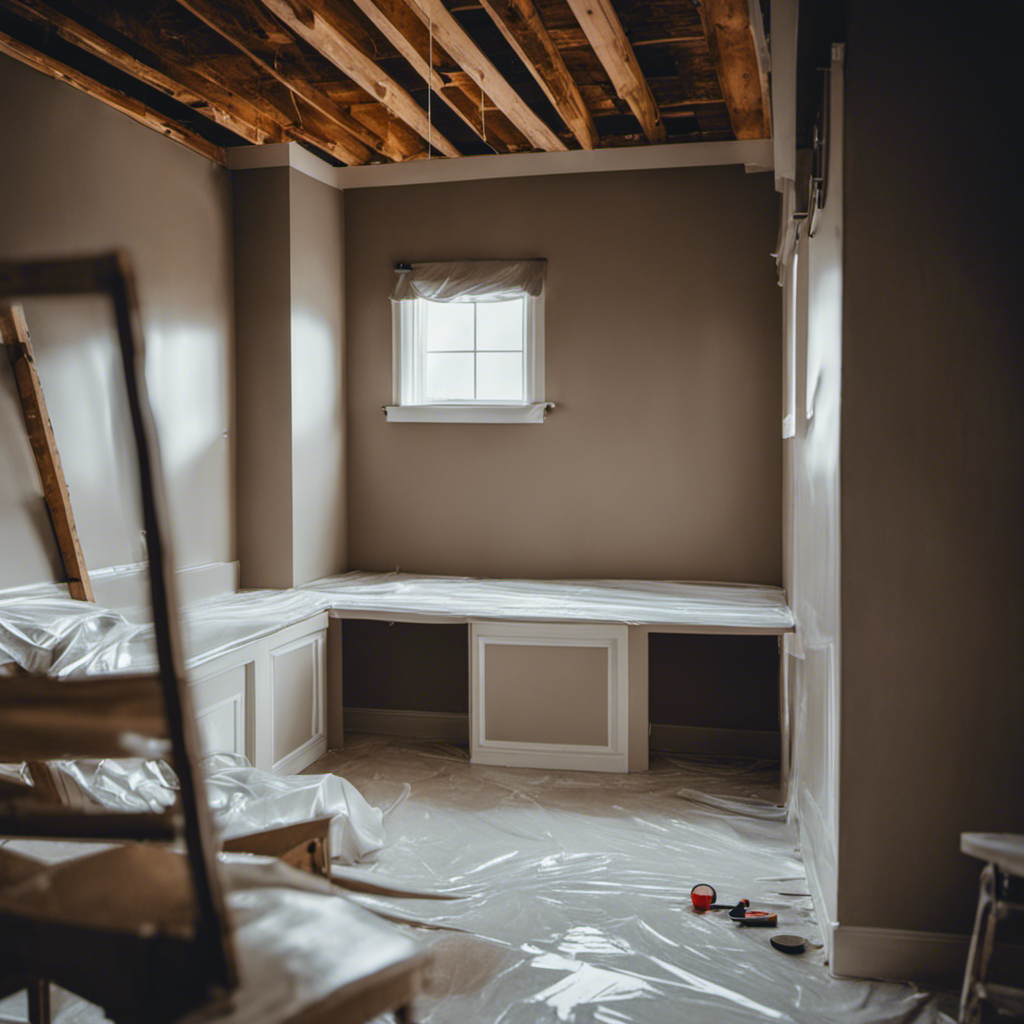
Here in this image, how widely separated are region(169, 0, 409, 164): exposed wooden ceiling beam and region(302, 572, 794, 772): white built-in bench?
2.22m

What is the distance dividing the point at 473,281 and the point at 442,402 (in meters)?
0.64

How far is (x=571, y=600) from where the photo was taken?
13.3ft

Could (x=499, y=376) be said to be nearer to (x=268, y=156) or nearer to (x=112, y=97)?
(x=268, y=156)

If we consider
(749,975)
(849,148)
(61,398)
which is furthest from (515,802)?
(849,148)

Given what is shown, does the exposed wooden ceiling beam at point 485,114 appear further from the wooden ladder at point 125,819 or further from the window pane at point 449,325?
the wooden ladder at point 125,819

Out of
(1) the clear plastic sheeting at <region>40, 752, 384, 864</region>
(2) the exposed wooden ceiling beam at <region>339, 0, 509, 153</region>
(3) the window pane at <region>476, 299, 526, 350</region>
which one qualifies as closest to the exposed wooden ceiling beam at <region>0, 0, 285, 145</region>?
(2) the exposed wooden ceiling beam at <region>339, 0, 509, 153</region>

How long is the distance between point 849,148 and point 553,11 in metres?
1.73

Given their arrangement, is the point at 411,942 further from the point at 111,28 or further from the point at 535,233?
the point at 535,233

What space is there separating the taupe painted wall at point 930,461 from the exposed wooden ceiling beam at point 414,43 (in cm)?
166

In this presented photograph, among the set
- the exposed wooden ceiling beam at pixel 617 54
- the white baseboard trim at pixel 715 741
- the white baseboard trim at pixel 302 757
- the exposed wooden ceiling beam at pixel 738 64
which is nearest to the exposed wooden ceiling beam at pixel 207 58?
the exposed wooden ceiling beam at pixel 617 54

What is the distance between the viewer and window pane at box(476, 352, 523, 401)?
4.67m

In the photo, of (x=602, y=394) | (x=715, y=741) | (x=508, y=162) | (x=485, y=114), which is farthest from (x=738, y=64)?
(x=715, y=741)

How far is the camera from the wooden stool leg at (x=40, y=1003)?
166cm

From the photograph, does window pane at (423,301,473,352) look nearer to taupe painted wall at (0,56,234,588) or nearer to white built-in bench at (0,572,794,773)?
taupe painted wall at (0,56,234,588)
